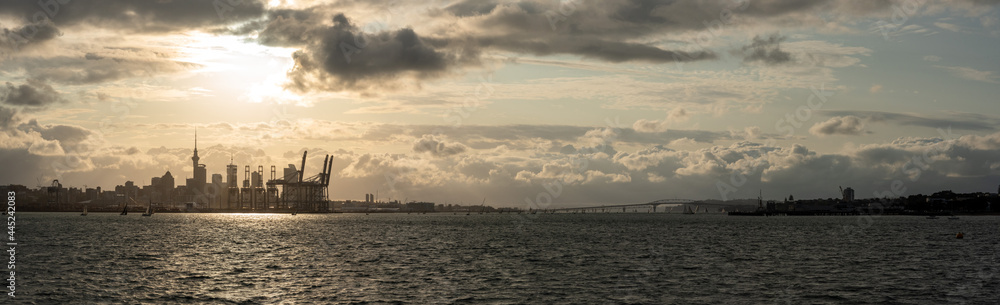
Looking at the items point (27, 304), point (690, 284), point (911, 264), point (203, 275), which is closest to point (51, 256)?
point (203, 275)

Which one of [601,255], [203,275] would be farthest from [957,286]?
[203,275]

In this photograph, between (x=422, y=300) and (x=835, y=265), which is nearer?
(x=422, y=300)

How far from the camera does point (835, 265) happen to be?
80.2 meters

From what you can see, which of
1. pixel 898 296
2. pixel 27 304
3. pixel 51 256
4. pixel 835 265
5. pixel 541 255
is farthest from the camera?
pixel 541 255

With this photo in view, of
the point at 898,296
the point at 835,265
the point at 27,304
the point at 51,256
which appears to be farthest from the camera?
the point at 51,256

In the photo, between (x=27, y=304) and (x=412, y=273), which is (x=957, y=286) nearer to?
(x=412, y=273)

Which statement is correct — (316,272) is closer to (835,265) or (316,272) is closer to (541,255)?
(541,255)

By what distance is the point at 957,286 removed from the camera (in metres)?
61.8

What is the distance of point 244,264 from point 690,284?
45.8 m

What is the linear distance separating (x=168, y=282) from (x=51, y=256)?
32.7m

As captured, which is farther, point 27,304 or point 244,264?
point 244,264

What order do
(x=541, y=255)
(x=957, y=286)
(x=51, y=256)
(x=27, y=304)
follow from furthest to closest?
1. (x=541, y=255)
2. (x=51, y=256)
3. (x=957, y=286)
4. (x=27, y=304)

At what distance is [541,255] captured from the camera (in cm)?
9350

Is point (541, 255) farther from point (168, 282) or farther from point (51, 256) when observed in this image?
point (51, 256)
